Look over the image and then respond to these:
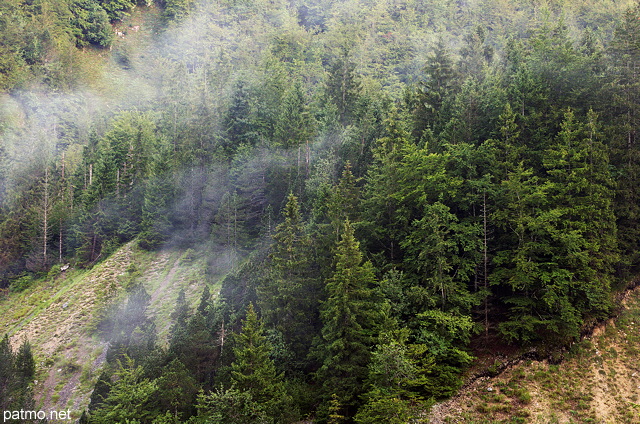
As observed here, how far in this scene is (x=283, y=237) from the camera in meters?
30.8

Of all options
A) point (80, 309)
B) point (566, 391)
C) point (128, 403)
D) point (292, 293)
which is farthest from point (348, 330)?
point (80, 309)

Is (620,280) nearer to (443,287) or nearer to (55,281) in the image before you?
(443,287)

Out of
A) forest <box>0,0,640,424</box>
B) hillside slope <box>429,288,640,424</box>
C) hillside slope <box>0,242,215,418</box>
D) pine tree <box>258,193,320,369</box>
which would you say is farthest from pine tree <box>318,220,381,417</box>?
hillside slope <box>0,242,215,418</box>

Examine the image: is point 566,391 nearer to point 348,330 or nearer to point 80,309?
point 348,330

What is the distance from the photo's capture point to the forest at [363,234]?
2495 cm

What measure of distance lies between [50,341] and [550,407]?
42.7 m

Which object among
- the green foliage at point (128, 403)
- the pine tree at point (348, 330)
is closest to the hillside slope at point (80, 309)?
the green foliage at point (128, 403)

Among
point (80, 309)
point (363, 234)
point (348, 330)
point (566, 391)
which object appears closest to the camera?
point (566, 391)

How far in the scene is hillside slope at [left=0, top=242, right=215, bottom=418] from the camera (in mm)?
35531

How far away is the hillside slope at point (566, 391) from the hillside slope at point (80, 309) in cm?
2554

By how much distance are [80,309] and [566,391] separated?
145 feet

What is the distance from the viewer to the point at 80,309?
43344mm

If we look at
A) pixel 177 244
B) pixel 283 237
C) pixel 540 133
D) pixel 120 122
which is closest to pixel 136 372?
pixel 283 237

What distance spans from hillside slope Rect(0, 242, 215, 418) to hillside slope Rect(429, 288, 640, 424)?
25539 millimetres
